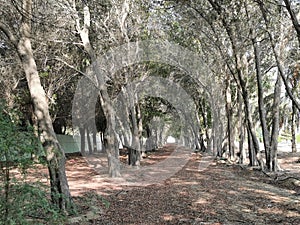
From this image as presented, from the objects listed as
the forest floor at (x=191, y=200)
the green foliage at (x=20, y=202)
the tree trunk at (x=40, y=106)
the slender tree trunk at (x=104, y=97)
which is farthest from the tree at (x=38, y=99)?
the slender tree trunk at (x=104, y=97)

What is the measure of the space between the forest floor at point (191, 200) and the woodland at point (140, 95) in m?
0.03

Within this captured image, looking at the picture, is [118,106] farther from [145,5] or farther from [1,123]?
[1,123]

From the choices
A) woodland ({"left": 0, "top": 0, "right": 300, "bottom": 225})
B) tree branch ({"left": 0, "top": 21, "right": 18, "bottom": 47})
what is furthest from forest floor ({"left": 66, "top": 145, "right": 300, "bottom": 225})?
tree branch ({"left": 0, "top": 21, "right": 18, "bottom": 47})

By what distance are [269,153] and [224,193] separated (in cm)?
455

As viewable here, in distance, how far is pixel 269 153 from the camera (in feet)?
46.1

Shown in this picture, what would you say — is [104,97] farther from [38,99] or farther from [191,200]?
[38,99]

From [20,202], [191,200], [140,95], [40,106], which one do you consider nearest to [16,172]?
[20,202]

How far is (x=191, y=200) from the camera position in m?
9.45

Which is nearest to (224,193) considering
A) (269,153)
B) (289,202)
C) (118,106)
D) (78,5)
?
(289,202)

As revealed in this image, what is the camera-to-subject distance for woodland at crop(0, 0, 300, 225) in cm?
498

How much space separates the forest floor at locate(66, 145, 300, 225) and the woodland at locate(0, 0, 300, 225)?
0.11ft

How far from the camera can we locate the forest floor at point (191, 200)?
745 centimetres

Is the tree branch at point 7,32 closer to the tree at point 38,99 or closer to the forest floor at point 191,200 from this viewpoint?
the tree at point 38,99

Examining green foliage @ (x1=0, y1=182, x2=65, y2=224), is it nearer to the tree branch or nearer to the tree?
the tree
